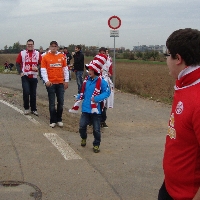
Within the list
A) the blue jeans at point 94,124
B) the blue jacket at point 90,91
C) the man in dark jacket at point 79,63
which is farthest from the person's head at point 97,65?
the man in dark jacket at point 79,63

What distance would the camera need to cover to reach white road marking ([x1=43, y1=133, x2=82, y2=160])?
6142mm

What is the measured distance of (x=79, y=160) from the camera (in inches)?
234

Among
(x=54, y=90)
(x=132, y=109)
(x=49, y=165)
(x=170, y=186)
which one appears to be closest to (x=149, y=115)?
(x=132, y=109)

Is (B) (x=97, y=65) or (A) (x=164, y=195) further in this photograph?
(B) (x=97, y=65)

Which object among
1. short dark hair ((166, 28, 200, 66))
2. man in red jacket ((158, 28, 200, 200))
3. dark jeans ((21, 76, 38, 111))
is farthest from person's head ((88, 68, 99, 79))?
short dark hair ((166, 28, 200, 66))

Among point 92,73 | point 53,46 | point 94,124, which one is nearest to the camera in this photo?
point 92,73

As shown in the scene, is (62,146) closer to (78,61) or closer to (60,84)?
(60,84)

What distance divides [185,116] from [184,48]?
421 millimetres

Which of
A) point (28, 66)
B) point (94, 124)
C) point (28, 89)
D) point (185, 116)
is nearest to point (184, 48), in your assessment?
point (185, 116)

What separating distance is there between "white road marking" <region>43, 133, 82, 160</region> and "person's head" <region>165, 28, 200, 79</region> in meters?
3.97

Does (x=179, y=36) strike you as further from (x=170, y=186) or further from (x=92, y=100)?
(x=92, y=100)

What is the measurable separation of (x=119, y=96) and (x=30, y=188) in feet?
30.8

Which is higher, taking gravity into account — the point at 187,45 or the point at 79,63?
the point at 187,45

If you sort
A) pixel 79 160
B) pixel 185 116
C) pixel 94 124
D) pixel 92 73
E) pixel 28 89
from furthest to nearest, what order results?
1. pixel 28 89
2. pixel 94 124
3. pixel 92 73
4. pixel 79 160
5. pixel 185 116
